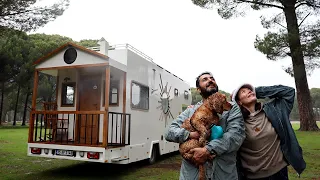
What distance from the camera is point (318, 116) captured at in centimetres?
5631

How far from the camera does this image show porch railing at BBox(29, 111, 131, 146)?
6.07 metres

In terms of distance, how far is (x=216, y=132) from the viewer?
2.07 meters

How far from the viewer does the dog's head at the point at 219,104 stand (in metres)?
2.08

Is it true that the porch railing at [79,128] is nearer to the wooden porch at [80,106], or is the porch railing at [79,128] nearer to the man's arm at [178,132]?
the wooden porch at [80,106]

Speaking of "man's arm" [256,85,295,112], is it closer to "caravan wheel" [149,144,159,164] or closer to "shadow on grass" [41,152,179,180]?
"shadow on grass" [41,152,179,180]

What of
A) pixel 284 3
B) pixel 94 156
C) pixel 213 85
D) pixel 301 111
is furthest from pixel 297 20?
pixel 213 85

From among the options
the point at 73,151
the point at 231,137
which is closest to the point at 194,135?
the point at 231,137

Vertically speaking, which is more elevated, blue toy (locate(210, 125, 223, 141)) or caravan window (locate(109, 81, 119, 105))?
caravan window (locate(109, 81, 119, 105))

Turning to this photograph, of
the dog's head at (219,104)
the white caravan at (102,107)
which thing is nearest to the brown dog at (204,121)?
the dog's head at (219,104)

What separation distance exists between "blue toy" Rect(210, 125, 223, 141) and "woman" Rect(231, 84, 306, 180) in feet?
1.61

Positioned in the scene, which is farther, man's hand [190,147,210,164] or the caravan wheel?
the caravan wheel

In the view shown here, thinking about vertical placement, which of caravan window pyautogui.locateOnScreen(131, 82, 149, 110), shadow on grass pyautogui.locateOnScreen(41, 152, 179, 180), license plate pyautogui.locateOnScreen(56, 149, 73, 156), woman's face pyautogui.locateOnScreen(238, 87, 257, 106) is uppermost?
caravan window pyautogui.locateOnScreen(131, 82, 149, 110)

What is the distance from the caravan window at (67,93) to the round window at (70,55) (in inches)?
50.9

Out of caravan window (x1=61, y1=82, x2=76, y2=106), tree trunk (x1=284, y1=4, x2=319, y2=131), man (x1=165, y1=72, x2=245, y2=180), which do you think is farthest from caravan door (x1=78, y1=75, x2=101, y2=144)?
tree trunk (x1=284, y1=4, x2=319, y2=131)
